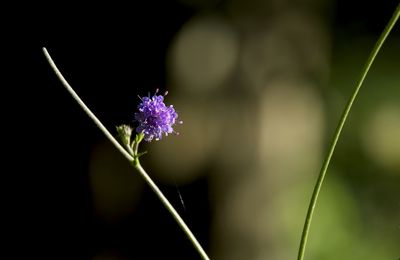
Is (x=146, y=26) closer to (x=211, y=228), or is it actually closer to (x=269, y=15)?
(x=269, y=15)

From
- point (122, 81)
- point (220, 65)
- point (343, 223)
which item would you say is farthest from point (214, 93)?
point (343, 223)

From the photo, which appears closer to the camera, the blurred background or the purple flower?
the purple flower

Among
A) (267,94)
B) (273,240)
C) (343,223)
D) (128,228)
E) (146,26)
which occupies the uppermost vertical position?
(146,26)

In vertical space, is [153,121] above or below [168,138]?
above

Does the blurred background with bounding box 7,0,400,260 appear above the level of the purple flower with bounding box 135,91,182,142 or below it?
below

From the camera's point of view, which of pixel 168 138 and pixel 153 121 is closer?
pixel 153 121

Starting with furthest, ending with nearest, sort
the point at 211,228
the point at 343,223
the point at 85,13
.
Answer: the point at 343,223 < the point at 85,13 < the point at 211,228

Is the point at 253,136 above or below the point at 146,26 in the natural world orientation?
below

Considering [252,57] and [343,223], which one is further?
[343,223]
